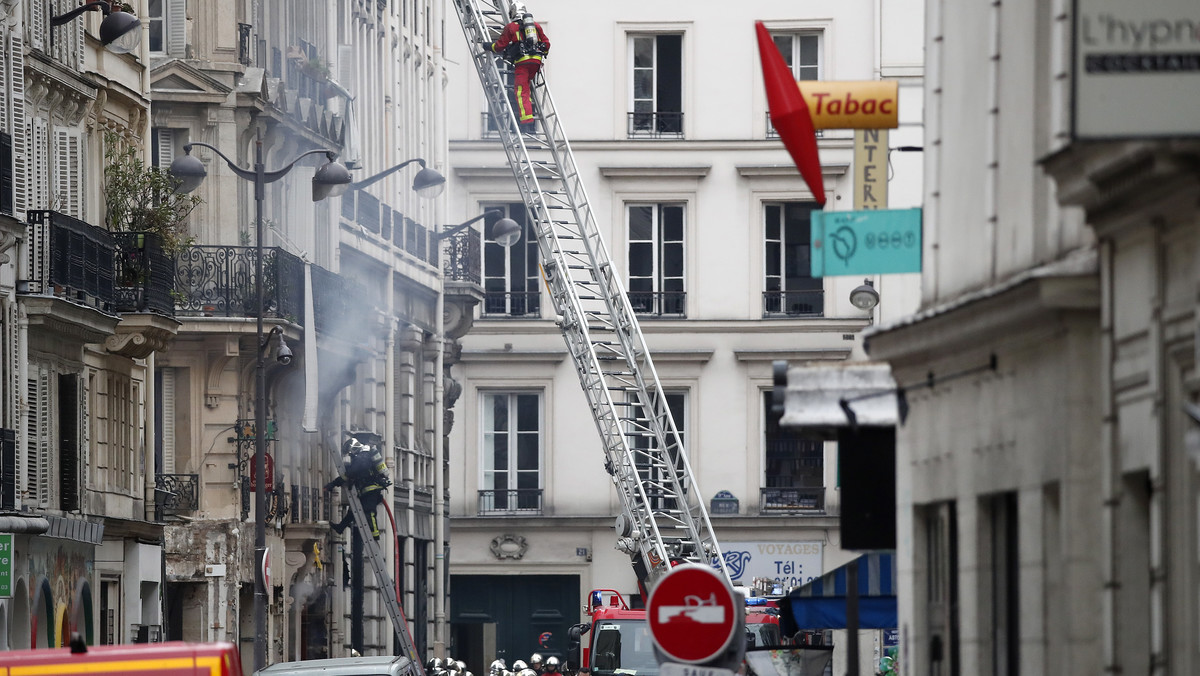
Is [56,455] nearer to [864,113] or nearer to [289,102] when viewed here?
[289,102]

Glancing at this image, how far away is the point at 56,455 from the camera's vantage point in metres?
32.0

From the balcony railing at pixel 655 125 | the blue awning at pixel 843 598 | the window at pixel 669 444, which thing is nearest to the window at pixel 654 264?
the balcony railing at pixel 655 125

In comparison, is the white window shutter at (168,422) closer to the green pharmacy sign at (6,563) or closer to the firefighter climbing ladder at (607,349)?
the firefighter climbing ladder at (607,349)

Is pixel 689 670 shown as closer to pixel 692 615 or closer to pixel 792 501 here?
pixel 692 615

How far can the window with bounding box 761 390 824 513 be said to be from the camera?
52906mm

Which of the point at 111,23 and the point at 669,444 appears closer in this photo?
the point at 111,23

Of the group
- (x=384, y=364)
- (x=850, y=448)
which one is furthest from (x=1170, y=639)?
(x=384, y=364)

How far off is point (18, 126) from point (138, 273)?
4242mm

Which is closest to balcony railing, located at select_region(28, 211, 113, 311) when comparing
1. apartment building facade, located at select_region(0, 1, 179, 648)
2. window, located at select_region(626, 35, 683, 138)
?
apartment building facade, located at select_region(0, 1, 179, 648)

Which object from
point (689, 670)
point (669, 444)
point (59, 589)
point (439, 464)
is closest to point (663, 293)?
point (439, 464)

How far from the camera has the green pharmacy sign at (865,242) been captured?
14.5m

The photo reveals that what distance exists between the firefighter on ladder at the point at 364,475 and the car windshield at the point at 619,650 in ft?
34.3

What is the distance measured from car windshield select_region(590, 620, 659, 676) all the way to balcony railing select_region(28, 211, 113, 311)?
7763 mm

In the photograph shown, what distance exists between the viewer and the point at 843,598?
19875 millimetres
